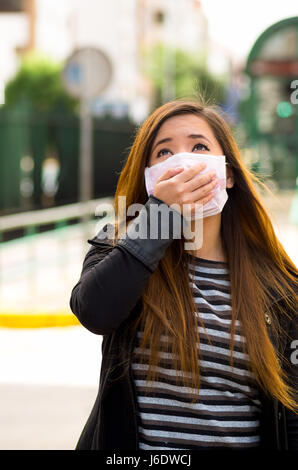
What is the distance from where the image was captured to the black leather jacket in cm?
165

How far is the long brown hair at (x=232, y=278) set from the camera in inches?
69.9

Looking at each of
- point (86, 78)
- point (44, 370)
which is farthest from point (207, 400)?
point (86, 78)

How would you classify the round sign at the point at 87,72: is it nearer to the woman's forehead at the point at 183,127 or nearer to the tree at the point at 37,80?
the woman's forehead at the point at 183,127

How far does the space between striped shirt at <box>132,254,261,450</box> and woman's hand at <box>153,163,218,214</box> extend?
0.29 metres

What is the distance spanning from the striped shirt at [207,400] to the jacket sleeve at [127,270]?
0.17m

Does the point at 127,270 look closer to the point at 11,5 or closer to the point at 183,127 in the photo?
the point at 183,127

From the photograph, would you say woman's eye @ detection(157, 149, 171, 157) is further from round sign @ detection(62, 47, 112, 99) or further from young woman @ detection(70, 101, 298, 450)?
round sign @ detection(62, 47, 112, 99)

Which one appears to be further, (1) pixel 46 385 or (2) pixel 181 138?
(1) pixel 46 385

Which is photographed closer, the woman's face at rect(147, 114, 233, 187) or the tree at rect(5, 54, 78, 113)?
the woman's face at rect(147, 114, 233, 187)

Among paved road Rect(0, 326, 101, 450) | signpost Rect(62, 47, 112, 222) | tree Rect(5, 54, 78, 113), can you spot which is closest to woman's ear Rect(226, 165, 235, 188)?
paved road Rect(0, 326, 101, 450)

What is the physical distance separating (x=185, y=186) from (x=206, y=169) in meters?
0.12

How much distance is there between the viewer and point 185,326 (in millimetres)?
1772

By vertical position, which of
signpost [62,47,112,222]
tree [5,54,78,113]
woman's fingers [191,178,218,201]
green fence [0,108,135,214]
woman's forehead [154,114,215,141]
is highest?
tree [5,54,78,113]

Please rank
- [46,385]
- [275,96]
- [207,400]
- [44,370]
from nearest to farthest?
[207,400] < [46,385] < [44,370] < [275,96]
